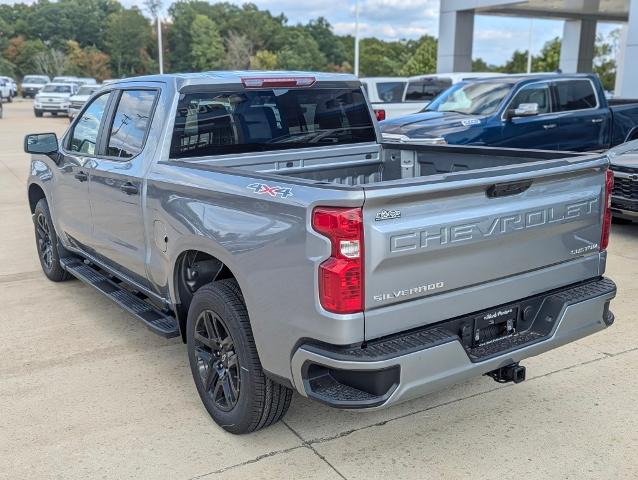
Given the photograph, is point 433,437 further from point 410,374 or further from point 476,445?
point 410,374

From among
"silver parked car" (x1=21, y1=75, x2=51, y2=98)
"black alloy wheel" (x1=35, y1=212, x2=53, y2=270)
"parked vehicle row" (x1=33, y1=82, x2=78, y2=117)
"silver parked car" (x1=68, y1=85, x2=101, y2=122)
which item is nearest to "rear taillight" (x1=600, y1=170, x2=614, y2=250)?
"black alloy wheel" (x1=35, y1=212, x2=53, y2=270)

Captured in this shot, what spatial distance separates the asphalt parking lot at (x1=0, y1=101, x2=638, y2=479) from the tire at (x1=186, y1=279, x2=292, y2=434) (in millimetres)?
161

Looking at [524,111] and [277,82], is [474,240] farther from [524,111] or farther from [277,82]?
[524,111]

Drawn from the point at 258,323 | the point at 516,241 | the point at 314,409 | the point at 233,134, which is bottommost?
the point at 314,409

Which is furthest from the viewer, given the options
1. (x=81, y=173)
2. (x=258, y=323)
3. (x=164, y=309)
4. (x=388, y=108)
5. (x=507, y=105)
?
(x=388, y=108)

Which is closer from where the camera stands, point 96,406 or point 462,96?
point 96,406

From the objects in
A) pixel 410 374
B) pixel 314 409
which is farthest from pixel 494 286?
pixel 314 409

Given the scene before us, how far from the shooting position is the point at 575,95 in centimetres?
1098

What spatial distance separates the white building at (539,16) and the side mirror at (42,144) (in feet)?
64.6

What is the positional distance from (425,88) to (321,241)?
13.9m

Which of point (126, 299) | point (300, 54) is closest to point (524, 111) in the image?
point (126, 299)

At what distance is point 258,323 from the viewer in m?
3.20

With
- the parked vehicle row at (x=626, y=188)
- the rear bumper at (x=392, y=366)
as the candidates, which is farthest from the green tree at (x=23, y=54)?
the rear bumper at (x=392, y=366)

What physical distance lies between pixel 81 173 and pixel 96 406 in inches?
74.8
